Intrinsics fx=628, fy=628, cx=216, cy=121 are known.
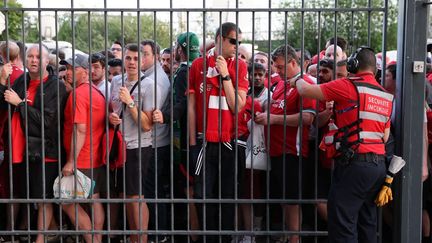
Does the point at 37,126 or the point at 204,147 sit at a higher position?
the point at 37,126

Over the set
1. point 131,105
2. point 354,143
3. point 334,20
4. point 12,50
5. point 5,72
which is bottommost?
point 354,143

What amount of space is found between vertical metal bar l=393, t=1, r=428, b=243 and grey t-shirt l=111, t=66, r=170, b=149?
2.02 meters

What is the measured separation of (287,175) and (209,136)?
2.66 ft

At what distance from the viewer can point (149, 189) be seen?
614 cm

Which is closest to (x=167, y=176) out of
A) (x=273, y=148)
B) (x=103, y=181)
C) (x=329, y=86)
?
(x=103, y=181)

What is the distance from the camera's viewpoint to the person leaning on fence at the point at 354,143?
479 cm

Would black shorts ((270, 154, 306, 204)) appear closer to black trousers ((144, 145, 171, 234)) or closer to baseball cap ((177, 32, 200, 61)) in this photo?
black trousers ((144, 145, 171, 234))

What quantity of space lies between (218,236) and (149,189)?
3.12 feet

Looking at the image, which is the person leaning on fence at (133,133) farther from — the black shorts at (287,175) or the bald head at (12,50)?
the bald head at (12,50)

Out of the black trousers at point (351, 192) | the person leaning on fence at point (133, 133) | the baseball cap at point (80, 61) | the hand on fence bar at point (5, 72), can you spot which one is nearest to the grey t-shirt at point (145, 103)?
the person leaning on fence at point (133, 133)

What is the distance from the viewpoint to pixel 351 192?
4.82 meters

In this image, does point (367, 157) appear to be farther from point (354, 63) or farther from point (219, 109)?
point (219, 109)

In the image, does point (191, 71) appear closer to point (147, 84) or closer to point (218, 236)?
point (147, 84)

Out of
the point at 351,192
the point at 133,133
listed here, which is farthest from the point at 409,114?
the point at 133,133
